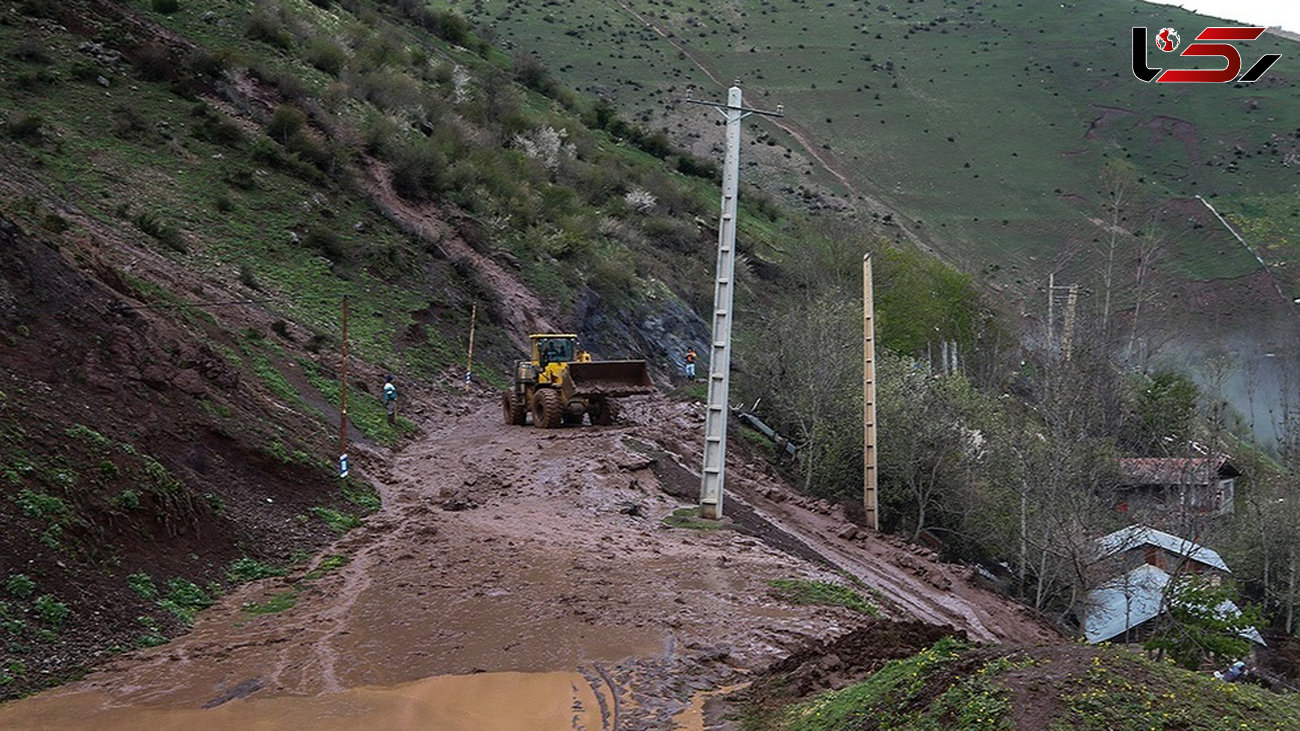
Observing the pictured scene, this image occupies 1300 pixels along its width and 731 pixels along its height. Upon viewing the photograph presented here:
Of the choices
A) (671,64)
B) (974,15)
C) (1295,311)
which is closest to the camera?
(1295,311)

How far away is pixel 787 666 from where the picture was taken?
10312 mm

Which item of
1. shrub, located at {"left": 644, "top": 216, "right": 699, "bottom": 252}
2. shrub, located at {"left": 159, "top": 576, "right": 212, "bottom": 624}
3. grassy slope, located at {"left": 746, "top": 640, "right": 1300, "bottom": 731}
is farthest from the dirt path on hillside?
grassy slope, located at {"left": 746, "top": 640, "right": 1300, "bottom": 731}

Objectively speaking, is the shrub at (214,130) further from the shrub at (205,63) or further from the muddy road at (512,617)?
the muddy road at (512,617)

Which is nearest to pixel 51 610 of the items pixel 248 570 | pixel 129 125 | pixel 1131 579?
pixel 248 570

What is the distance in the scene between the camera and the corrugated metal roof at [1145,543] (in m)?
24.5

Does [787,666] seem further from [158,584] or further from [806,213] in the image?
[806,213]

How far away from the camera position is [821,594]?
14.2 meters

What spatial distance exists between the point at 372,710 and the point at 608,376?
18.5 m

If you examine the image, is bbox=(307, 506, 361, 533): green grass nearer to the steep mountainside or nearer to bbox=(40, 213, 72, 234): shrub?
bbox=(40, 213, 72, 234): shrub

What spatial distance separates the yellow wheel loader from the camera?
27.5 meters

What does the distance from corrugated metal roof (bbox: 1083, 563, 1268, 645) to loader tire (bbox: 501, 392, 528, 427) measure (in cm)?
1409

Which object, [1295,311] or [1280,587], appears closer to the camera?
[1280,587]

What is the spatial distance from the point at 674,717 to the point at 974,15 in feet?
396

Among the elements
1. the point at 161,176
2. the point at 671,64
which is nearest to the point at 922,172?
the point at 671,64
